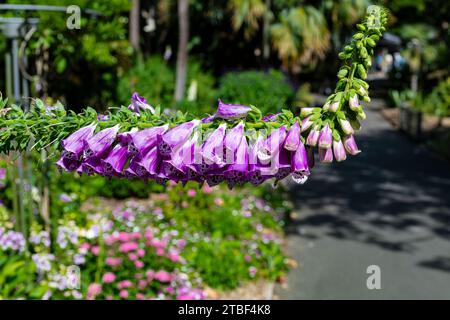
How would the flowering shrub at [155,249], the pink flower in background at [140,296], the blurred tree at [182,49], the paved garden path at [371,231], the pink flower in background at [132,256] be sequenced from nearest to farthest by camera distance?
the flowering shrub at [155,249] → the pink flower in background at [140,296] → the pink flower in background at [132,256] → the paved garden path at [371,231] → the blurred tree at [182,49]

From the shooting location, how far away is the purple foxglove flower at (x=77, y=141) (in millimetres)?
1008

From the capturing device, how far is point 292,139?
90 cm

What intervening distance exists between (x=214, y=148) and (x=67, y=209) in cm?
515

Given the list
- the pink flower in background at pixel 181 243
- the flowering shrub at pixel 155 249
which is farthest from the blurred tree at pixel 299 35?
the pink flower in background at pixel 181 243

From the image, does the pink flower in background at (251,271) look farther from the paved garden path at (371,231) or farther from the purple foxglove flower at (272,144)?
the purple foxglove flower at (272,144)

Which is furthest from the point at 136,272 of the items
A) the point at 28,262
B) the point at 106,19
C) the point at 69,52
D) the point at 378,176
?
the point at 378,176

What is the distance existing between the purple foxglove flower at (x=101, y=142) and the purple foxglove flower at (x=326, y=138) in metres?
0.34

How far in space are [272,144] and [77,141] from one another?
320mm

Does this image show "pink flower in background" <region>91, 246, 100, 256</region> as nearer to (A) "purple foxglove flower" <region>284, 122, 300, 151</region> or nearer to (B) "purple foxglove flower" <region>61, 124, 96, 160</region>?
(B) "purple foxglove flower" <region>61, 124, 96, 160</region>

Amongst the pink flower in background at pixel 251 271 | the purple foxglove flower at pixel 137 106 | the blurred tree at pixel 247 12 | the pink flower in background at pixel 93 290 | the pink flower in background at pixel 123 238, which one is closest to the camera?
the purple foxglove flower at pixel 137 106

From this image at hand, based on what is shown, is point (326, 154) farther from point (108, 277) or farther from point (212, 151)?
point (108, 277)

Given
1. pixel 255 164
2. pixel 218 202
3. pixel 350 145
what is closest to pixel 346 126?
pixel 350 145

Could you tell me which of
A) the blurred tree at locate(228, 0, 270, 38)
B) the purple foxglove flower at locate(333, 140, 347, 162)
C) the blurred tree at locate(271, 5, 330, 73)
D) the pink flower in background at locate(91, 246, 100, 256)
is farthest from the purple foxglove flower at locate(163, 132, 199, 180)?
the blurred tree at locate(271, 5, 330, 73)

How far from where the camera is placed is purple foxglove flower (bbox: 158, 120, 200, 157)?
37.8 inches
